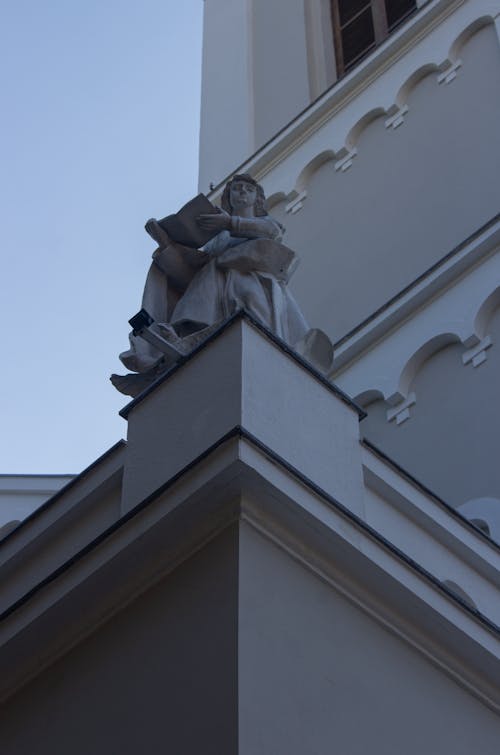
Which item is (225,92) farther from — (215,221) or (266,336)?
(266,336)

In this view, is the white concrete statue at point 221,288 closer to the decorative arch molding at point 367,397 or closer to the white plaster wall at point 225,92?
the decorative arch molding at point 367,397

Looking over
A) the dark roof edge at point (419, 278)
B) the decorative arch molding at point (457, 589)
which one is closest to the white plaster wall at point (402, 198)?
the dark roof edge at point (419, 278)

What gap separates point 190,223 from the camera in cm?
614

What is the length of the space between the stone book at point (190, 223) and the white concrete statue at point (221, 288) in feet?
0.07

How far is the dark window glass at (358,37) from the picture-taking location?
13570 millimetres

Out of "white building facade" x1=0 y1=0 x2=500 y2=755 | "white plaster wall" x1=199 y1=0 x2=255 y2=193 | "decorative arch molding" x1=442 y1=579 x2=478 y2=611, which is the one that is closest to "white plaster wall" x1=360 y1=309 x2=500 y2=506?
"white building facade" x1=0 y1=0 x2=500 y2=755

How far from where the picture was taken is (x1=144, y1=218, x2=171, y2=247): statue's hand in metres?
6.08

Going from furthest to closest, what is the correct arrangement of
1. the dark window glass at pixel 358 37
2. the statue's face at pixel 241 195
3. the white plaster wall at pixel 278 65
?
1. the dark window glass at pixel 358 37
2. the white plaster wall at pixel 278 65
3. the statue's face at pixel 241 195

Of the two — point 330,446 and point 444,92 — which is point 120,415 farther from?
point 444,92

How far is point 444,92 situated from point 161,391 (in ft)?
21.3

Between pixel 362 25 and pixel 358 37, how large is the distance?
144 millimetres

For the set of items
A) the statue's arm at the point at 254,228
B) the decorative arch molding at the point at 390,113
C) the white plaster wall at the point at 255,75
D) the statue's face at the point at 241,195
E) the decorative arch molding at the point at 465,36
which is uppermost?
the white plaster wall at the point at 255,75

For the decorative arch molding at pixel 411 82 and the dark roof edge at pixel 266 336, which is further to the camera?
the decorative arch molding at pixel 411 82

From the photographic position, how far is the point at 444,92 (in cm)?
1127
